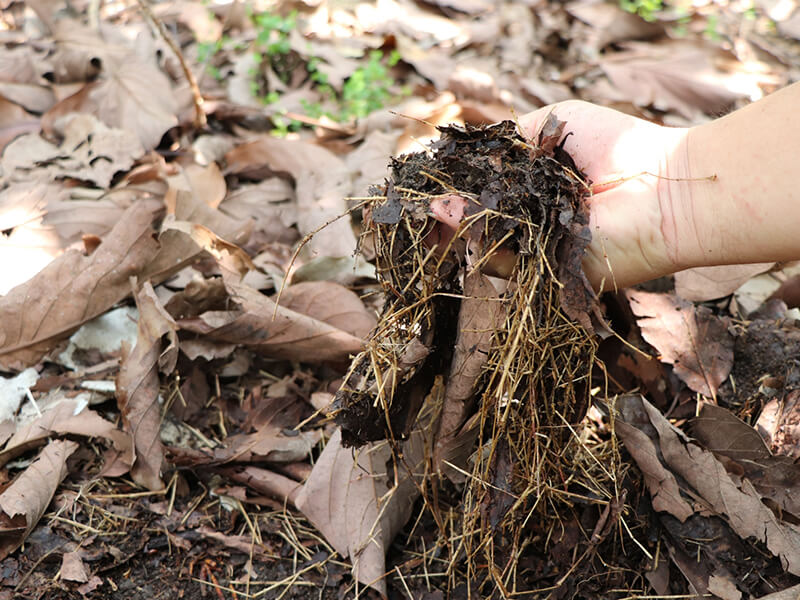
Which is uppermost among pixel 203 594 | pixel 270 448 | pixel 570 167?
pixel 570 167

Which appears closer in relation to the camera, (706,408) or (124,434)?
(706,408)

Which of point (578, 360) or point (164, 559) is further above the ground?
point (578, 360)

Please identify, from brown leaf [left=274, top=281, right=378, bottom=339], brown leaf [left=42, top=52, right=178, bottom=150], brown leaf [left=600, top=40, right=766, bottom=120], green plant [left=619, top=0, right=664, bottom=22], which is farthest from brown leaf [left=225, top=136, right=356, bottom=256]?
green plant [left=619, top=0, right=664, bottom=22]

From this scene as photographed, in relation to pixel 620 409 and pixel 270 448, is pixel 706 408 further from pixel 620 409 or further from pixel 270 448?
pixel 270 448

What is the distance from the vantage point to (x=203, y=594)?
1.95 metres

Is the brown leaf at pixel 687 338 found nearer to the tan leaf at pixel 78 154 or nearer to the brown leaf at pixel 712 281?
the brown leaf at pixel 712 281

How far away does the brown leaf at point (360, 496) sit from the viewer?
6.53ft

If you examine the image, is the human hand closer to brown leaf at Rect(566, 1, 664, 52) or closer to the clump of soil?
the clump of soil

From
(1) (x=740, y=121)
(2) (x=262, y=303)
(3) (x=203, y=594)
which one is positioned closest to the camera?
(1) (x=740, y=121)

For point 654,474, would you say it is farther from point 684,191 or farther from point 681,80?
point 681,80

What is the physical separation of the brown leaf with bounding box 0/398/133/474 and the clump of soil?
79 cm

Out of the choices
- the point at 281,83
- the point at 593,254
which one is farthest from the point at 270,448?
the point at 281,83

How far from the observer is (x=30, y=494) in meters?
1.96

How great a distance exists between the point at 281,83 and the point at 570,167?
2.41 meters
